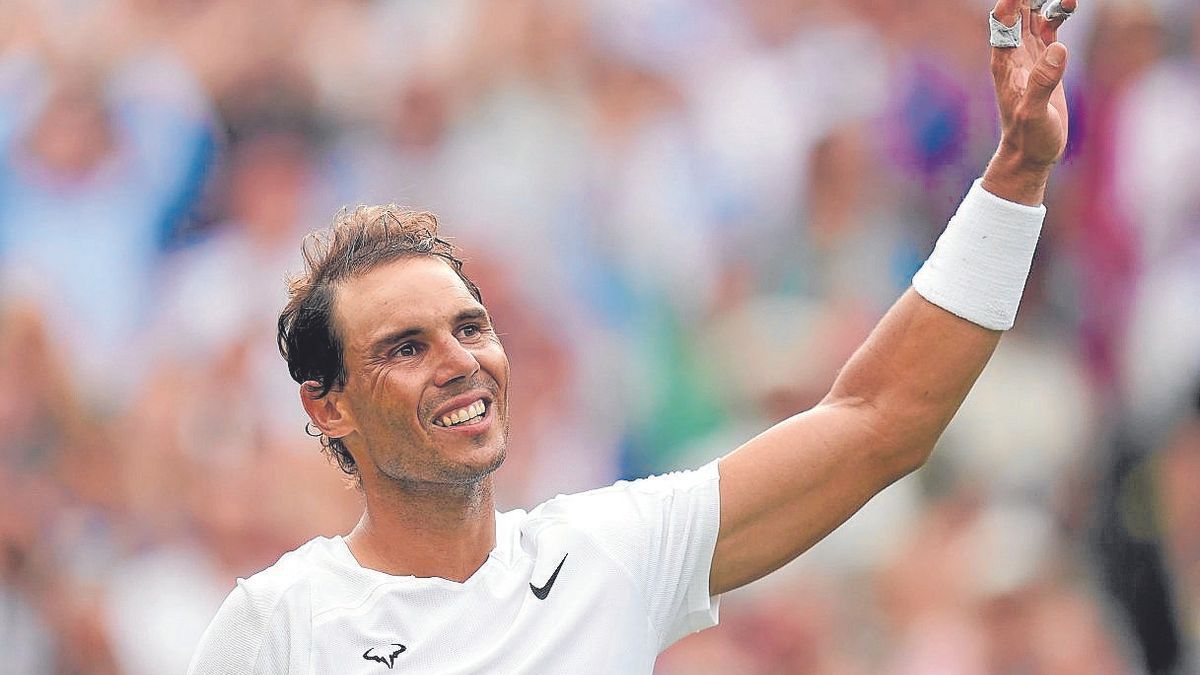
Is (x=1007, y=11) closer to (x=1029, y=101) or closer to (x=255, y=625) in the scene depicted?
(x=1029, y=101)

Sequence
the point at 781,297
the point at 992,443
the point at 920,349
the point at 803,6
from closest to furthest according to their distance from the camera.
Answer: the point at 920,349 < the point at 992,443 < the point at 781,297 < the point at 803,6

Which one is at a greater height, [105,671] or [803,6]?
[803,6]

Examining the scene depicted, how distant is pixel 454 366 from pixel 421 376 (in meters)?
0.06

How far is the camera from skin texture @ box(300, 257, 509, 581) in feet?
9.30

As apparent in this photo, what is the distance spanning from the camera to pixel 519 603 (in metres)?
2.85

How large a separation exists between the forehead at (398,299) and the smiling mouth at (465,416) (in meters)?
0.16

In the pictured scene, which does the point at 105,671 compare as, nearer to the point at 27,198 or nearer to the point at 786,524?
the point at 27,198

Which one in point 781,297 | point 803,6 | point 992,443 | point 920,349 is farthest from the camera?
point 803,6

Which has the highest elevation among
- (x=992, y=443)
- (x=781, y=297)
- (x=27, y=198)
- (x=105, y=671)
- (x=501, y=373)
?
(x=27, y=198)

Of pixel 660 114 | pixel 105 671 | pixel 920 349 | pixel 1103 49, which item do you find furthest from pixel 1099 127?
pixel 105 671

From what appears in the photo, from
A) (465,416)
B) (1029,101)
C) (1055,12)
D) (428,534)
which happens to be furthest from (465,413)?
(1055,12)

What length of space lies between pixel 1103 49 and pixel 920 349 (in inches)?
141

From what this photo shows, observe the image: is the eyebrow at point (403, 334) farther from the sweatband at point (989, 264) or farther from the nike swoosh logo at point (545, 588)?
the sweatband at point (989, 264)

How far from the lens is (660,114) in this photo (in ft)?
20.8
